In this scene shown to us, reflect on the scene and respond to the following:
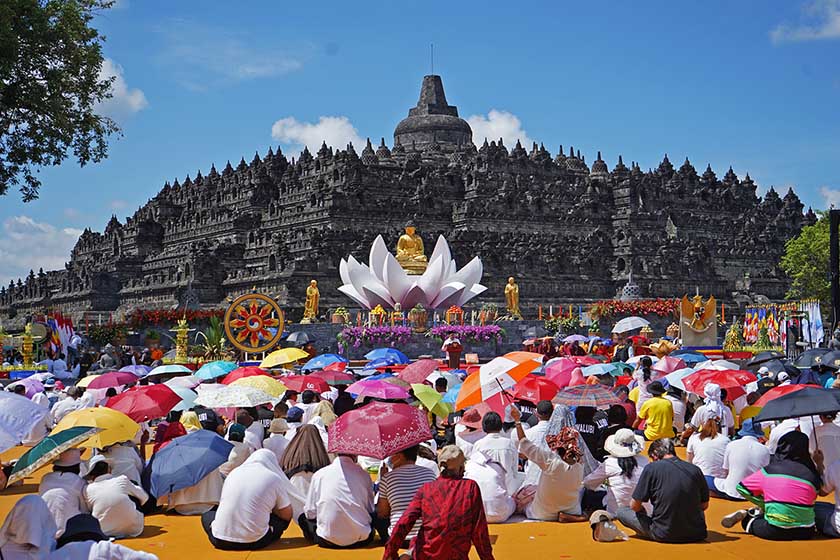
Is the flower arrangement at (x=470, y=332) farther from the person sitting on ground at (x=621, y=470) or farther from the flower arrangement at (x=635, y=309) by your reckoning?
the person sitting on ground at (x=621, y=470)

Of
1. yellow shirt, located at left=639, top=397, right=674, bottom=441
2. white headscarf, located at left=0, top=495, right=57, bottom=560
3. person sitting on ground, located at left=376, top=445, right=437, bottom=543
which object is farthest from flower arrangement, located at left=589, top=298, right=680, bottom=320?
white headscarf, located at left=0, top=495, right=57, bottom=560

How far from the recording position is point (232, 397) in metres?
13.6

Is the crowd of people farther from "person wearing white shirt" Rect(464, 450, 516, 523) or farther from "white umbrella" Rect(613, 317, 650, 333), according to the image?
"white umbrella" Rect(613, 317, 650, 333)

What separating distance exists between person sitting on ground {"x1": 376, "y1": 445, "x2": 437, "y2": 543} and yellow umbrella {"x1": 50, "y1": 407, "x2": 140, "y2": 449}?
3446 mm

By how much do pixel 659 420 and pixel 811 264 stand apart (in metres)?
43.7

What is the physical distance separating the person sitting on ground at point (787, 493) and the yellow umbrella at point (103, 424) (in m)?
6.71

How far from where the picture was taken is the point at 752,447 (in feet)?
38.0

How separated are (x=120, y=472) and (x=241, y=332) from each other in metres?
18.9

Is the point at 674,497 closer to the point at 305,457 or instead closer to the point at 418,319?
the point at 305,457

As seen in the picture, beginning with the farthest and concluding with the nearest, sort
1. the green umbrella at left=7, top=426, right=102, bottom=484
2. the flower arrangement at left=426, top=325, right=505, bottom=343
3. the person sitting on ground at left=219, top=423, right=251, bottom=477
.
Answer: the flower arrangement at left=426, top=325, right=505, bottom=343 < the person sitting on ground at left=219, top=423, right=251, bottom=477 < the green umbrella at left=7, top=426, right=102, bottom=484

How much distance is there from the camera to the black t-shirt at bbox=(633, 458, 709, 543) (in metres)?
9.95

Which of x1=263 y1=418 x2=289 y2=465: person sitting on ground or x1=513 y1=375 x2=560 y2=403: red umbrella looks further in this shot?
x1=513 y1=375 x2=560 y2=403: red umbrella

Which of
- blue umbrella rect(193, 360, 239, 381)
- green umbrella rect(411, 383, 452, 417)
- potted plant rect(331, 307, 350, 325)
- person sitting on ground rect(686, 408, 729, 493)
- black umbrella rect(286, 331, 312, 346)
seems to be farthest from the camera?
potted plant rect(331, 307, 350, 325)

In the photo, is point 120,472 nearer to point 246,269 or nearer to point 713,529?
point 713,529
